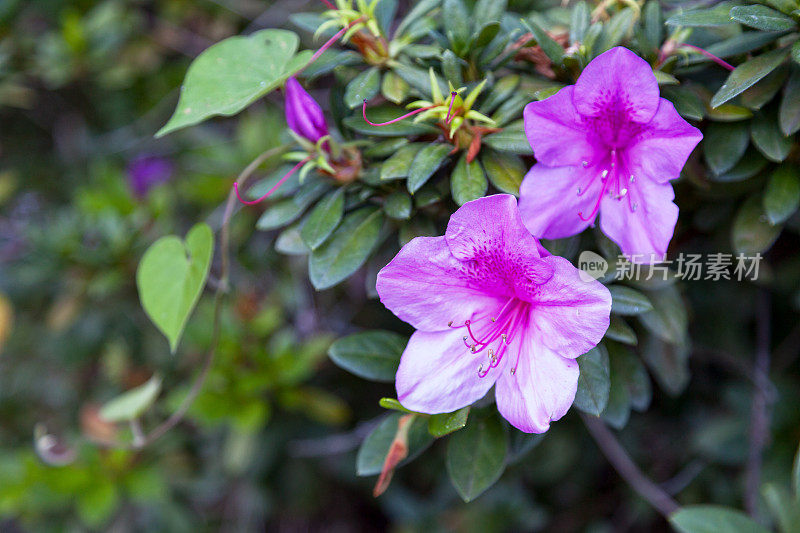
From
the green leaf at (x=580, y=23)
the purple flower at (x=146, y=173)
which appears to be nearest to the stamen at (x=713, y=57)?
the green leaf at (x=580, y=23)

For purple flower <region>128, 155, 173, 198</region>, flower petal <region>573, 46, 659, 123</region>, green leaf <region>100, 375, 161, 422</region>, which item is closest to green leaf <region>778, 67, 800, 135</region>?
flower petal <region>573, 46, 659, 123</region>

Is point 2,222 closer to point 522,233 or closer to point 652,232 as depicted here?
point 522,233

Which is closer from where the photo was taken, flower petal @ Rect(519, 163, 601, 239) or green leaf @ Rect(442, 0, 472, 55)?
flower petal @ Rect(519, 163, 601, 239)

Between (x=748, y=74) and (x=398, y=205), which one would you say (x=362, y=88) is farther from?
(x=748, y=74)

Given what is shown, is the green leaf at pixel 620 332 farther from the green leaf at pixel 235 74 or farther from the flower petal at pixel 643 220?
the green leaf at pixel 235 74

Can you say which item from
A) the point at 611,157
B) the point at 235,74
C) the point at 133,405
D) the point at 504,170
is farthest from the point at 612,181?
the point at 133,405

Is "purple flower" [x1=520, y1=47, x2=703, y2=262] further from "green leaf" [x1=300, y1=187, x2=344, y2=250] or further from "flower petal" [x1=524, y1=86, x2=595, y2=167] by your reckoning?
"green leaf" [x1=300, y1=187, x2=344, y2=250]
